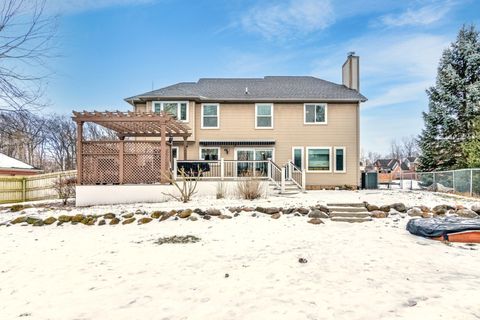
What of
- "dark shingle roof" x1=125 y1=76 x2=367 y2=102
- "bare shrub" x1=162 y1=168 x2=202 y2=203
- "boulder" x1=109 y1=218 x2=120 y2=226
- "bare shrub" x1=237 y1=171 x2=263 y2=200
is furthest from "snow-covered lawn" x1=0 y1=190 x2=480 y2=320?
"dark shingle roof" x1=125 y1=76 x2=367 y2=102

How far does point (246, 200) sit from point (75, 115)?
6.62 metres

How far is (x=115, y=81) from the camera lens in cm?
2177

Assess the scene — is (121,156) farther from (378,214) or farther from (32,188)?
(32,188)

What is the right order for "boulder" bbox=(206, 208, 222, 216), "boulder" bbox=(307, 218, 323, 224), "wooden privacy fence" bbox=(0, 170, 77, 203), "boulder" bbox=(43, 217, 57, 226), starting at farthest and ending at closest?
1. "wooden privacy fence" bbox=(0, 170, 77, 203)
2. "boulder" bbox=(206, 208, 222, 216)
3. "boulder" bbox=(43, 217, 57, 226)
4. "boulder" bbox=(307, 218, 323, 224)

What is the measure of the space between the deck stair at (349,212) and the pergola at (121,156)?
5698 mm

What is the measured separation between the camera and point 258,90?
18.2 m

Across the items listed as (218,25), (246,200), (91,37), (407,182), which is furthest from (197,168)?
(407,182)

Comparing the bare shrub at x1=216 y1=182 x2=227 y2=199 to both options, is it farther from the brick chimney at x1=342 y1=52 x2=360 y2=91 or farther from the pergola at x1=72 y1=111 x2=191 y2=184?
the brick chimney at x1=342 y1=52 x2=360 y2=91

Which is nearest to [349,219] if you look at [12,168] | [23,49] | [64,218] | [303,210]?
[303,210]

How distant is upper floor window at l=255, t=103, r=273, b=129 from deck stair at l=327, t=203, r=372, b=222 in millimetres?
8624

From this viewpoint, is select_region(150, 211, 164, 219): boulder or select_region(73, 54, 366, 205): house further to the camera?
select_region(73, 54, 366, 205): house

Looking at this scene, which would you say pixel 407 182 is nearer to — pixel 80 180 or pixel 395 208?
pixel 395 208

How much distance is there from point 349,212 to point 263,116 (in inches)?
369

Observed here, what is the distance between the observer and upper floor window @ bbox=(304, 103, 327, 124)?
17.4 meters
